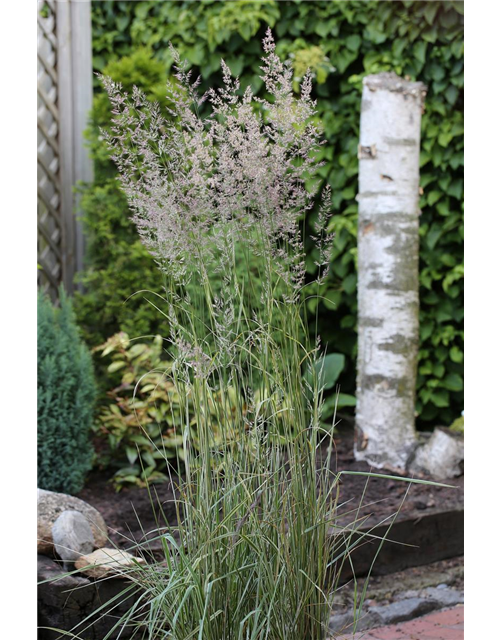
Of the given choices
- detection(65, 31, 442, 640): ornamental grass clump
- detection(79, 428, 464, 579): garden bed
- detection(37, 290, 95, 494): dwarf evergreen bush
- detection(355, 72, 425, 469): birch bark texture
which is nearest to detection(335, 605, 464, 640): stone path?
detection(79, 428, 464, 579): garden bed

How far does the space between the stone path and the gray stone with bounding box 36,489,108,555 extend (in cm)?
96

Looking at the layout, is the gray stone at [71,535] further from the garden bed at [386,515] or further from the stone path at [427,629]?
the stone path at [427,629]

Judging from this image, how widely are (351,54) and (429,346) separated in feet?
6.08

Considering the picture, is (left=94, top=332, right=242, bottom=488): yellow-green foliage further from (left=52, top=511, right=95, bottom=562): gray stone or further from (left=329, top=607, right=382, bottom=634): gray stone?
(left=329, top=607, right=382, bottom=634): gray stone

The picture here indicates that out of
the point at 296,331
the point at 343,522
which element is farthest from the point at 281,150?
the point at 343,522

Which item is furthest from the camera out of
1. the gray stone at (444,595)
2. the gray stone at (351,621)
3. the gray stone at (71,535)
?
the gray stone at (444,595)

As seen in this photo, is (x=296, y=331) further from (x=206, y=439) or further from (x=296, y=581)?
(x=296, y=581)

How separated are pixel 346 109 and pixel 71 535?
317 centimetres

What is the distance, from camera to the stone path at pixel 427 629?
247 cm

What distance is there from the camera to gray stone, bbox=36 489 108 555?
2.52 meters

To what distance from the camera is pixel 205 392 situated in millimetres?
1676

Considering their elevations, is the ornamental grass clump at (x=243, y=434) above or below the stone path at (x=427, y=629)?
above

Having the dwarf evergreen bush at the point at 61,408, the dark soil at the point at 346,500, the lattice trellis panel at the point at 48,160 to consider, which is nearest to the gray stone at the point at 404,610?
the dark soil at the point at 346,500
